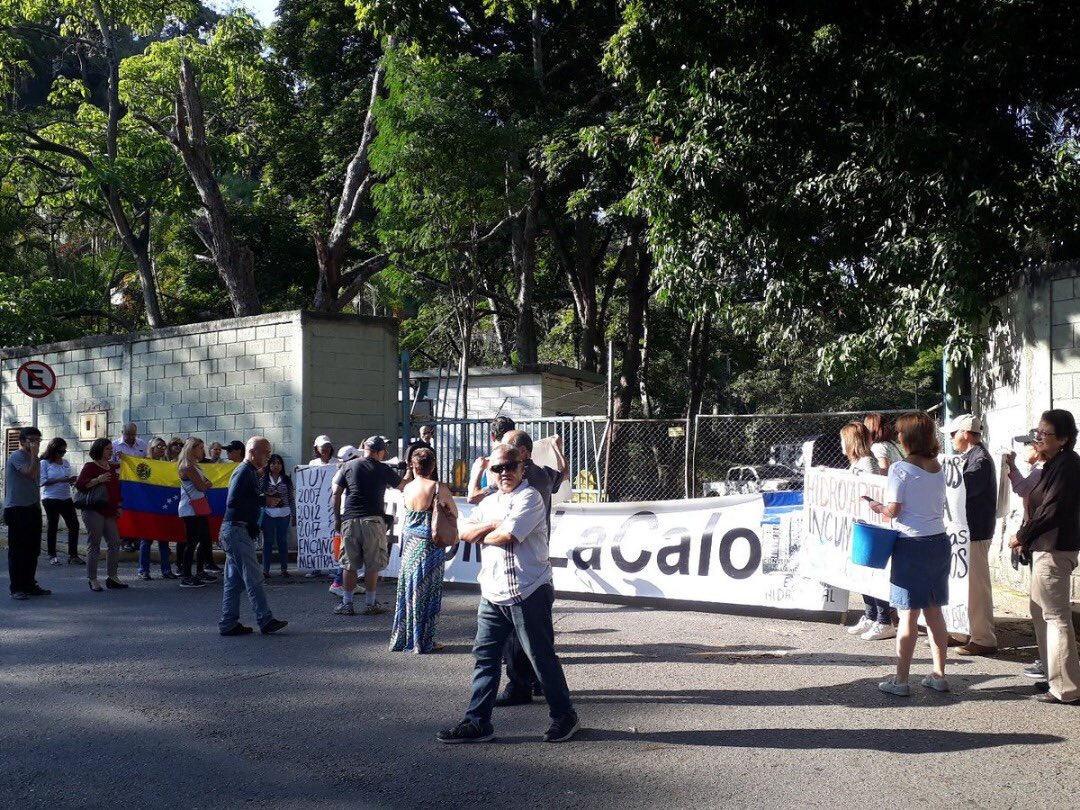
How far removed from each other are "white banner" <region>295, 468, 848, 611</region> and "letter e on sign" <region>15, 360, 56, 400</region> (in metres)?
9.80

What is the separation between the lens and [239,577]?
31.0 ft

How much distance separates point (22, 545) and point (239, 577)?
11.9 feet

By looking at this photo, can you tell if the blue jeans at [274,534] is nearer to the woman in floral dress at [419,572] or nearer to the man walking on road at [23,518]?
the man walking on road at [23,518]

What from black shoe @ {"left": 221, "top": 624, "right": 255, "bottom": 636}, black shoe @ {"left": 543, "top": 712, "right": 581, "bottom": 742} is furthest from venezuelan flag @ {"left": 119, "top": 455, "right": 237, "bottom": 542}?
black shoe @ {"left": 543, "top": 712, "right": 581, "bottom": 742}

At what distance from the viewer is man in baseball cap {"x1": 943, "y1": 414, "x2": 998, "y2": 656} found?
27.6 feet

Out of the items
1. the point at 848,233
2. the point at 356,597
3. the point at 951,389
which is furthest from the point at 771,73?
the point at 356,597

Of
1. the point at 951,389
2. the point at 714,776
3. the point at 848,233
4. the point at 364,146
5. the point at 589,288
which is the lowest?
the point at 714,776

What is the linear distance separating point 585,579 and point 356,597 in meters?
2.57

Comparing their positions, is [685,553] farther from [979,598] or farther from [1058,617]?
[1058,617]

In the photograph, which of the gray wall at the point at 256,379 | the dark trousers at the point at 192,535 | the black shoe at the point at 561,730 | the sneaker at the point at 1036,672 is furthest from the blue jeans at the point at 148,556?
the sneaker at the point at 1036,672

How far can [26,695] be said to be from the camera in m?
7.26

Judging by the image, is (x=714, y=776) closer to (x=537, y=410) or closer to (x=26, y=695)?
(x=26, y=695)

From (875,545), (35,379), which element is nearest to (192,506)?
(35,379)

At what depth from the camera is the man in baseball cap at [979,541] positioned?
27.6ft
